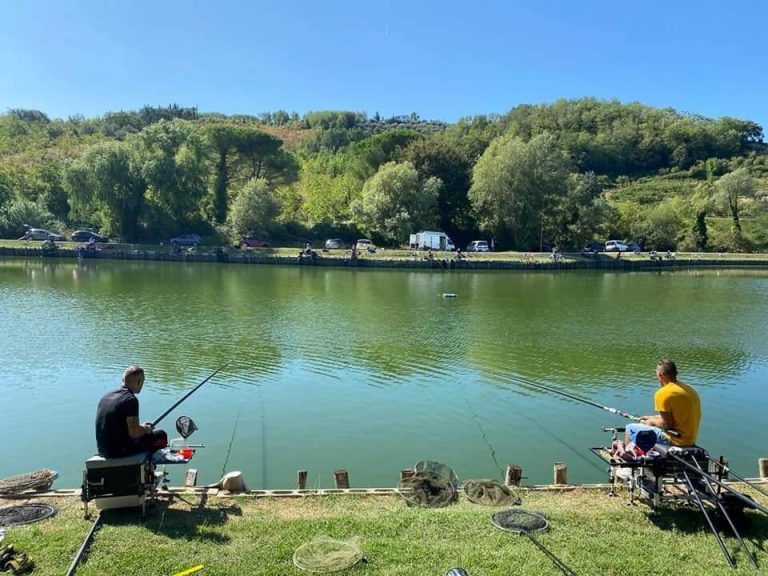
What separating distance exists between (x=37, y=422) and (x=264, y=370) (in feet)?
20.4

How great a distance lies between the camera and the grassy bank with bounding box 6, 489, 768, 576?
5.71 metres

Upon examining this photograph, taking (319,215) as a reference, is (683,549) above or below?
below

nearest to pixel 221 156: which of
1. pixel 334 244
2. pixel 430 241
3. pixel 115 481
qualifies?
pixel 334 244

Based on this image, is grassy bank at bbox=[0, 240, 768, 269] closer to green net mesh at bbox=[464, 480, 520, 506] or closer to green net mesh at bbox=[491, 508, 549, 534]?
green net mesh at bbox=[464, 480, 520, 506]

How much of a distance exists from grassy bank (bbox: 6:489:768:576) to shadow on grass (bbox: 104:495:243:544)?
0.04 feet

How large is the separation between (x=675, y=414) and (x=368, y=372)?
11.2m

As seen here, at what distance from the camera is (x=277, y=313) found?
2844 centimetres

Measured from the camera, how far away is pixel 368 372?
17375mm

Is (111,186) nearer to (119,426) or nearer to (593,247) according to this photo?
(593,247)

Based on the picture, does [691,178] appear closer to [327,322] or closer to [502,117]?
[502,117]

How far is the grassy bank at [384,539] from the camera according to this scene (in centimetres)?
571

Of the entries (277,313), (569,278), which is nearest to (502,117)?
(569,278)

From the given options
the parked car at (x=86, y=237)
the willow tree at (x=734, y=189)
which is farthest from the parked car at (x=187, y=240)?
the willow tree at (x=734, y=189)

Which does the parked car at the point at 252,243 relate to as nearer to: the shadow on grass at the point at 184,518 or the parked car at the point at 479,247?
the parked car at the point at 479,247
